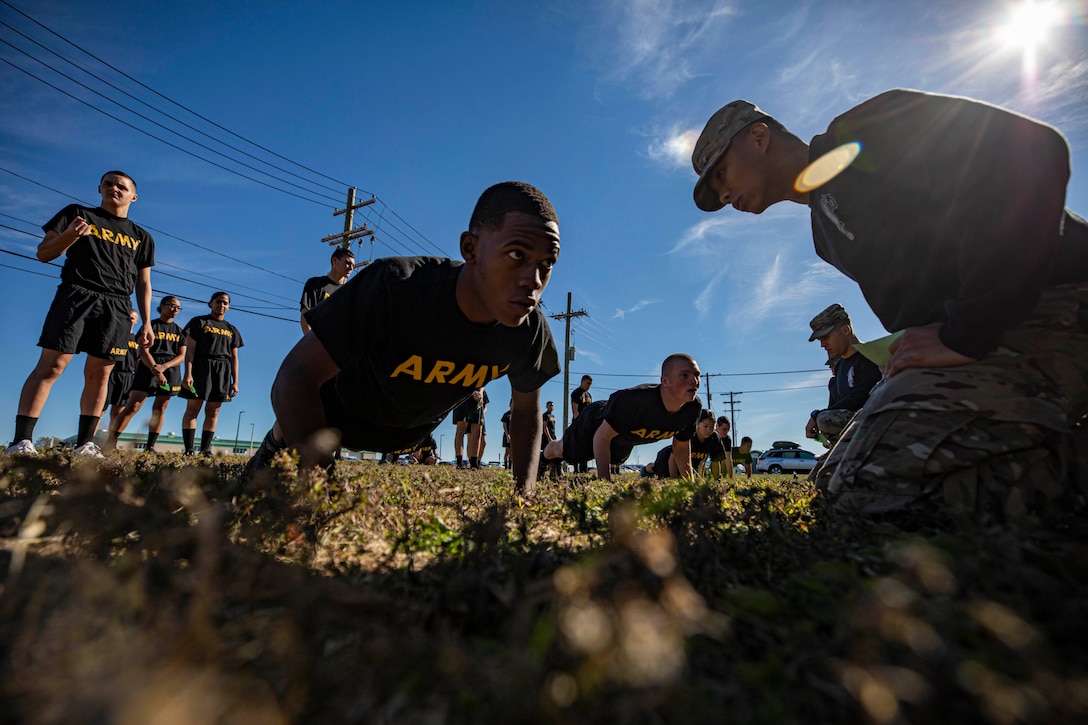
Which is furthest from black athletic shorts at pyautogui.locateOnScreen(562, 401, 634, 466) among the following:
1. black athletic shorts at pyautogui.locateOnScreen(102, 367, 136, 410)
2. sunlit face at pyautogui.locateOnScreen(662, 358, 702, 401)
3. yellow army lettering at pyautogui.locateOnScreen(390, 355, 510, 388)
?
black athletic shorts at pyautogui.locateOnScreen(102, 367, 136, 410)

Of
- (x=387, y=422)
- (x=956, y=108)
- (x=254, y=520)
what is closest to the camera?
(x=254, y=520)

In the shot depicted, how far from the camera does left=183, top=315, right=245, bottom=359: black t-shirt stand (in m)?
9.42

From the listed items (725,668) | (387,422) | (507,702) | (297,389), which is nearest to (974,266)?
(725,668)

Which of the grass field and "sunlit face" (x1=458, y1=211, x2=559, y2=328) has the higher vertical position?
"sunlit face" (x1=458, y1=211, x2=559, y2=328)

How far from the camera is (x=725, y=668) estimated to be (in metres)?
0.88

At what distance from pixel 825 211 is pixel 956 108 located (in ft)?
2.32

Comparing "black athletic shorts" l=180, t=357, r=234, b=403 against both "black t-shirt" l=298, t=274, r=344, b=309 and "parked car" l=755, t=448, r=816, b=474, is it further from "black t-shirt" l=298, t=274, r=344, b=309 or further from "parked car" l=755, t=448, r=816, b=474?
"parked car" l=755, t=448, r=816, b=474

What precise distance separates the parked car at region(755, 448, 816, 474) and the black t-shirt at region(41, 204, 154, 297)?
41.9m

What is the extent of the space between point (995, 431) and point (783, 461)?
142ft

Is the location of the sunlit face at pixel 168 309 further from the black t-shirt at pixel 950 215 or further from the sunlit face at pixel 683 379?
the black t-shirt at pixel 950 215

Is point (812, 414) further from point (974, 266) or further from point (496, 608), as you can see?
point (496, 608)

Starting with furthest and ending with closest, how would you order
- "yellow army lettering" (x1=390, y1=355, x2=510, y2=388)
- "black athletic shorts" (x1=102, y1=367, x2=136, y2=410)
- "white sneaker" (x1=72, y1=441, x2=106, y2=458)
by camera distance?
"black athletic shorts" (x1=102, y1=367, x2=136, y2=410) → "white sneaker" (x1=72, y1=441, x2=106, y2=458) → "yellow army lettering" (x1=390, y1=355, x2=510, y2=388)

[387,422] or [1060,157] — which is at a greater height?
[1060,157]

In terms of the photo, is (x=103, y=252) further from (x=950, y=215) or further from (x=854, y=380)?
(x=854, y=380)
